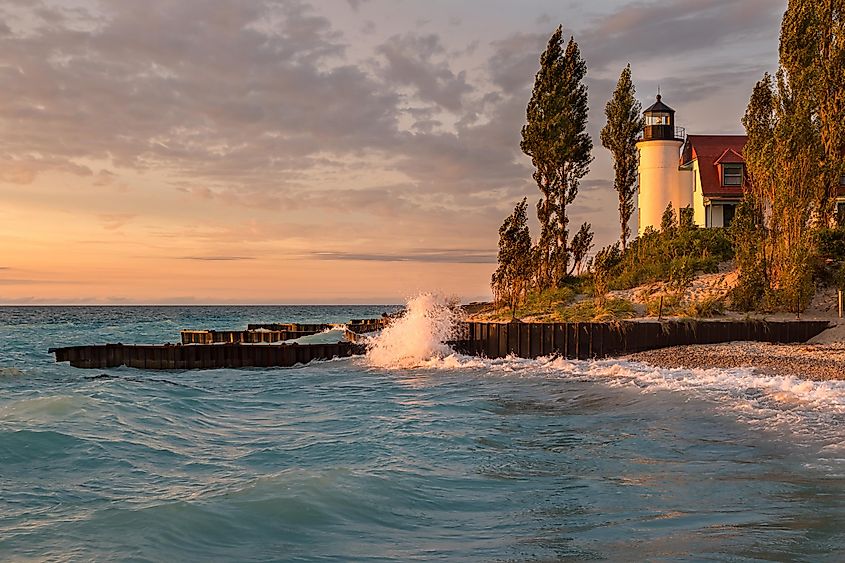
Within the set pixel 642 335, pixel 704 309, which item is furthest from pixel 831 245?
pixel 642 335

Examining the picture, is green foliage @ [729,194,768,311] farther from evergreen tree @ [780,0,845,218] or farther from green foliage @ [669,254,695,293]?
evergreen tree @ [780,0,845,218]

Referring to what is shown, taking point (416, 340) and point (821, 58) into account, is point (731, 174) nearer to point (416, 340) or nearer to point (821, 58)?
point (821, 58)

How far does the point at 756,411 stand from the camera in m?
15.5

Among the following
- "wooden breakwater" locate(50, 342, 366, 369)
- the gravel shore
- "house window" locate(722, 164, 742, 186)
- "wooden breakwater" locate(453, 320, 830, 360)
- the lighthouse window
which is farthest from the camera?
the lighthouse window

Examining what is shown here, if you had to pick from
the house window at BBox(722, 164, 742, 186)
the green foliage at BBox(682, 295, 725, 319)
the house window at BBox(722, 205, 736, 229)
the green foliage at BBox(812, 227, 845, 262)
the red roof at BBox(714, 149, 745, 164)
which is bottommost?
the green foliage at BBox(682, 295, 725, 319)

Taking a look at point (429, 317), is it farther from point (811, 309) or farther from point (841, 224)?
point (841, 224)

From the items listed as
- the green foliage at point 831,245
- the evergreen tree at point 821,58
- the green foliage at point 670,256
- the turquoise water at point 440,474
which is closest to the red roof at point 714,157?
the green foliage at point 670,256

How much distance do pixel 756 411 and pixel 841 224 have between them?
76.0ft

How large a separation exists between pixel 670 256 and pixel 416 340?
15786 millimetres

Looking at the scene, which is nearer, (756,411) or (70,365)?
(756,411)

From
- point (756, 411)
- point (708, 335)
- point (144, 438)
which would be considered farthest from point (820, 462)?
point (708, 335)

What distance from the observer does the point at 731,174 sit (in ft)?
151

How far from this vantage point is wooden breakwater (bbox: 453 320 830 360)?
28047 mm

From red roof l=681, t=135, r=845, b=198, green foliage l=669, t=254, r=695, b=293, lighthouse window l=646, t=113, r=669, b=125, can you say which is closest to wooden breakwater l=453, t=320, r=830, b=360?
green foliage l=669, t=254, r=695, b=293
